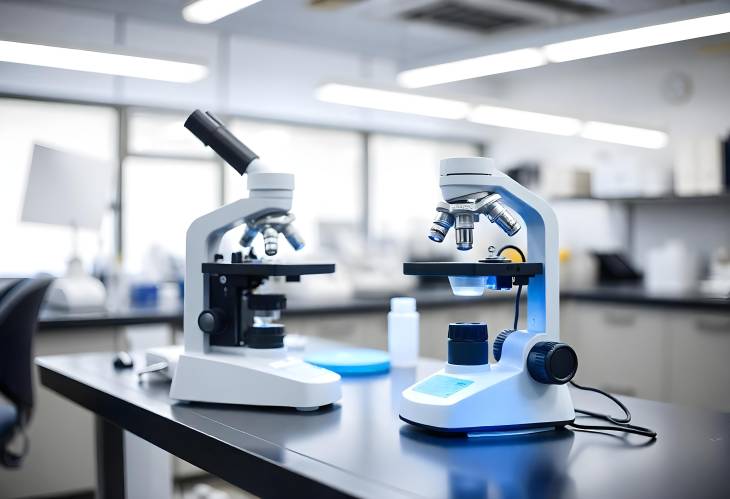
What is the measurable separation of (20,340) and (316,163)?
147 inches

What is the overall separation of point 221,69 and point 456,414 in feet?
14.3

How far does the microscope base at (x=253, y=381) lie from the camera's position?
1.27 meters

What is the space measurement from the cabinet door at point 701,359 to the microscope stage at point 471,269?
9.66 feet

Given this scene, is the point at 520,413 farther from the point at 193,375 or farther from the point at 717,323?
the point at 717,323

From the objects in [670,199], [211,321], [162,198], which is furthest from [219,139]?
[670,199]

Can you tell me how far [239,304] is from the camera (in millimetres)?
1410

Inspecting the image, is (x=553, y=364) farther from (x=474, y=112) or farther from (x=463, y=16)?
(x=463, y=16)

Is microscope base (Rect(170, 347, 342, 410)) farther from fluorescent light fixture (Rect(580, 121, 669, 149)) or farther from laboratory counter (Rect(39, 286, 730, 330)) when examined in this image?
fluorescent light fixture (Rect(580, 121, 669, 149))

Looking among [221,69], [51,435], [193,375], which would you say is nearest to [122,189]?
[221,69]

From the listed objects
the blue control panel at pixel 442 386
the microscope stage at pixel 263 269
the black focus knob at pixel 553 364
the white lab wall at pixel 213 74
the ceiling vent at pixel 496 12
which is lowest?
the blue control panel at pixel 442 386

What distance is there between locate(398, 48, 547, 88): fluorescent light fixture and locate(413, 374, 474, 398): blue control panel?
2.05 metres

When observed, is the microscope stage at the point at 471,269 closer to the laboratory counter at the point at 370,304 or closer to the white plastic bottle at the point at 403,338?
the white plastic bottle at the point at 403,338

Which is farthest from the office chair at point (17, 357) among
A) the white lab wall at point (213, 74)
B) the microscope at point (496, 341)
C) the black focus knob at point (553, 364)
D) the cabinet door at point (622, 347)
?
the cabinet door at point (622, 347)

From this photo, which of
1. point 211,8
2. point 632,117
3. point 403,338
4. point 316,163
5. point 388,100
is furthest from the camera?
point 316,163
